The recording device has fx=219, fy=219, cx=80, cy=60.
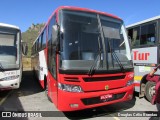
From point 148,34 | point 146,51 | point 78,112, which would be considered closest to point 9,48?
point 78,112

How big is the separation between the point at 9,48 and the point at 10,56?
1.22 ft

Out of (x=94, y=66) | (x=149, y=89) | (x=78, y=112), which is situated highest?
(x=94, y=66)

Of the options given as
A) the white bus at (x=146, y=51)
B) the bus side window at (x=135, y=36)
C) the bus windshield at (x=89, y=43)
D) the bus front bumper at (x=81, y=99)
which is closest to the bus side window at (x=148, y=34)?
the white bus at (x=146, y=51)

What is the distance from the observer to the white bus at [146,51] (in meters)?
8.16

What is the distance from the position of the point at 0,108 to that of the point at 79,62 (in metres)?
3.62

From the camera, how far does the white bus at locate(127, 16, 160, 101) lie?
8156mm

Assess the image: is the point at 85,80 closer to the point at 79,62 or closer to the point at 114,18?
the point at 79,62

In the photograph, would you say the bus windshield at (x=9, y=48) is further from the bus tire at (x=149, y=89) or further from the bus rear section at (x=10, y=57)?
the bus tire at (x=149, y=89)

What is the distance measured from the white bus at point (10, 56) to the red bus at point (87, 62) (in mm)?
3109

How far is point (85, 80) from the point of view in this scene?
5586 millimetres

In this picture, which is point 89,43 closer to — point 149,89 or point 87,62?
point 87,62

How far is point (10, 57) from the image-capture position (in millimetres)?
8719

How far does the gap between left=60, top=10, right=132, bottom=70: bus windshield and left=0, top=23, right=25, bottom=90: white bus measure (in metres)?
3.62

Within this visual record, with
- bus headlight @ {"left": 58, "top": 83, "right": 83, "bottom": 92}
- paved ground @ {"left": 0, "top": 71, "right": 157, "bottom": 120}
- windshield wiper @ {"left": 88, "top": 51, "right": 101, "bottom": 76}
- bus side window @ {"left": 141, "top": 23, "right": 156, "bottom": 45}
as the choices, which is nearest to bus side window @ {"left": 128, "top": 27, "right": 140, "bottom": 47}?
bus side window @ {"left": 141, "top": 23, "right": 156, "bottom": 45}
